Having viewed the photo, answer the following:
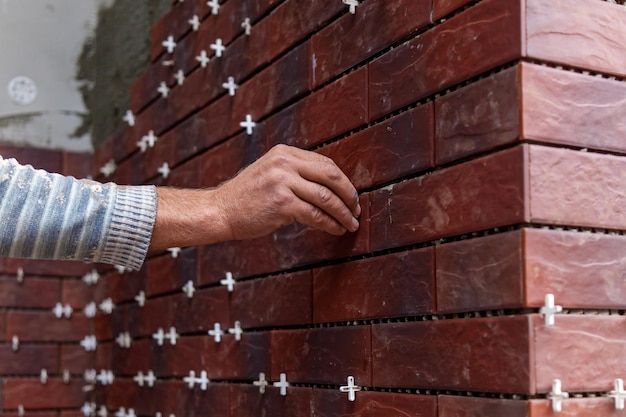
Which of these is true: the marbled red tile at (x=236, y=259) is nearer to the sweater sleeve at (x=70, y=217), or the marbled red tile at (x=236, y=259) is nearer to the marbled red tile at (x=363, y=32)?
the marbled red tile at (x=363, y=32)

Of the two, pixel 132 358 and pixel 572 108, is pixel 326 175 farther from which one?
pixel 132 358

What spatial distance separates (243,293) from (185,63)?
83 cm

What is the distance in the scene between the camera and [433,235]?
143 centimetres

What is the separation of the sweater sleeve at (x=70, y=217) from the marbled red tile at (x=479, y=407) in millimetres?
561

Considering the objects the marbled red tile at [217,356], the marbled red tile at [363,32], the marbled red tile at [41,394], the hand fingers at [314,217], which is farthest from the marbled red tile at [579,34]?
the marbled red tile at [41,394]

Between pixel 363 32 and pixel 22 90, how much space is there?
7.14 ft

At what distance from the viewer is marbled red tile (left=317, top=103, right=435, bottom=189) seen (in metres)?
1.47

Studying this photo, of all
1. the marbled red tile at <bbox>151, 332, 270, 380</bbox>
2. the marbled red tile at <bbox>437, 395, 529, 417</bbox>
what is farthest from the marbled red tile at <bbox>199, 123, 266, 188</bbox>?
the marbled red tile at <bbox>437, 395, 529, 417</bbox>

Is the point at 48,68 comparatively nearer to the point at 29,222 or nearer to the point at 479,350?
the point at 29,222

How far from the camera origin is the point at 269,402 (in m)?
1.96

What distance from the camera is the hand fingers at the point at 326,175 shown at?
1.57 m

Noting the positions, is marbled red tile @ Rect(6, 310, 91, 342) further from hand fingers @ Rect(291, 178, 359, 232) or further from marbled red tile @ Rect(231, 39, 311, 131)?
hand fingers @ Rect(291, 178, 359, 232)

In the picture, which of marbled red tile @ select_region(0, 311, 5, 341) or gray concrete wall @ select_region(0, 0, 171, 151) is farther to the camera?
gray concrete wall @ select_region(0, 0, 171, 151)

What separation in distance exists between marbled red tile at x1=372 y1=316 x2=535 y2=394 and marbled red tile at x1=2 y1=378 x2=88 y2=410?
215 cm
